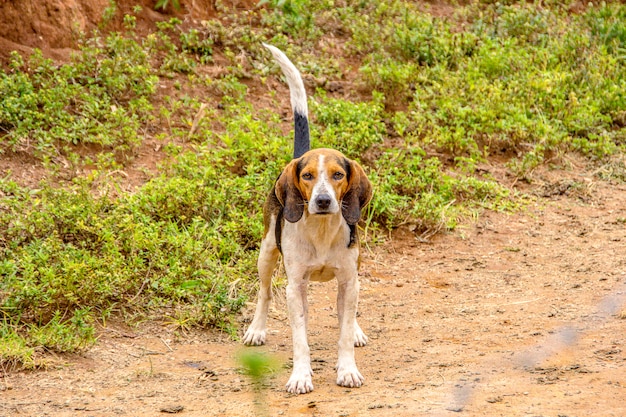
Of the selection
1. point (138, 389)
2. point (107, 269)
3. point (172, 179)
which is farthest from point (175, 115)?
point (138, 389)

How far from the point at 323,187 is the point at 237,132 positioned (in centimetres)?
411

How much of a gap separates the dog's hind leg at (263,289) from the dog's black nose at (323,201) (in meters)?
0.96

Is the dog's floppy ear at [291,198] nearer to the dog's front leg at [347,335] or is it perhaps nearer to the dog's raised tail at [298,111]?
the dog's front leg at [347,335]

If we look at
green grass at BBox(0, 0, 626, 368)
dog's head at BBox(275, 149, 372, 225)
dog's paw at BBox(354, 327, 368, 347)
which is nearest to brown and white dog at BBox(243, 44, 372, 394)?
dog's head at BBox(275, 149, 372, 225)

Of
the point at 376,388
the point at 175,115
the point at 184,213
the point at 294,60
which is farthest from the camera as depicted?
the point at 294,60

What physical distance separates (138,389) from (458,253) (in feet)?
12.1

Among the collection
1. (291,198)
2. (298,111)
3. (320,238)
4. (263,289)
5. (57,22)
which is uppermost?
(57,22)

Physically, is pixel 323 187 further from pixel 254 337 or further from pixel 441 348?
pixel 254 337

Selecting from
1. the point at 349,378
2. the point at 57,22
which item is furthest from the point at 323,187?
the point at 57,22

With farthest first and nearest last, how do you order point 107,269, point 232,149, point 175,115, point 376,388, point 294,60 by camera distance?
point 294,60 < point 175,115 < point 232,149 < point 107,269 < point 376,388

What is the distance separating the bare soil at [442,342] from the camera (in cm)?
449

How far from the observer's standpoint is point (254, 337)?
19.6 feet

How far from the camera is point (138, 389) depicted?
5109 mm

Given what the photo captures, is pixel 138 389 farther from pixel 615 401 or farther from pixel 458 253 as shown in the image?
pixel 458 253
